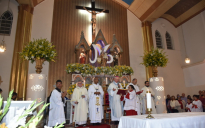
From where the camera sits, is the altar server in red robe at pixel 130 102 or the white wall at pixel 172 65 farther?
A: the white wall at pixel 172 65

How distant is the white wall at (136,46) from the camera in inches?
453

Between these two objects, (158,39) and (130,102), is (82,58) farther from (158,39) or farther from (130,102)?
(158,39)

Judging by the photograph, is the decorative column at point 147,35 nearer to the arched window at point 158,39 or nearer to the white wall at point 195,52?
the arched window at point 158,39

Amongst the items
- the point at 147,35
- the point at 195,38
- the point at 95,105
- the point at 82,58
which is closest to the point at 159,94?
the point at 95,105

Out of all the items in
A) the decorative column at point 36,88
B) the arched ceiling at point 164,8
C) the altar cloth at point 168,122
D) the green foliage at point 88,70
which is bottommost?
the altar cloth at point 168,122

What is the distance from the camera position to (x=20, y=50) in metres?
9.12

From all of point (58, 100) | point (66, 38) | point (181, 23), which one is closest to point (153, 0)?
point (181, 23)

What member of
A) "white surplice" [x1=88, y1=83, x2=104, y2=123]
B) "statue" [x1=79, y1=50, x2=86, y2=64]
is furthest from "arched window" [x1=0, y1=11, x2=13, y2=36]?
"white surplice" [x1=88, y1=83, x2=104, y2=123]

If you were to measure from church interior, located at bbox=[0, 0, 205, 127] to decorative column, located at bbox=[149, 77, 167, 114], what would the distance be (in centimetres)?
226

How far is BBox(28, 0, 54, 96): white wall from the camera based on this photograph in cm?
1014

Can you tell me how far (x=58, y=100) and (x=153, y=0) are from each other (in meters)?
9.15

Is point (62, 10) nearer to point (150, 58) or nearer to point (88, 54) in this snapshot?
point (88, 54)

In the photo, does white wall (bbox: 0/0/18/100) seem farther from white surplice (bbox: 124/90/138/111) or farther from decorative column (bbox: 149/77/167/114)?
decorative column (bbox: 149/77/167/114)

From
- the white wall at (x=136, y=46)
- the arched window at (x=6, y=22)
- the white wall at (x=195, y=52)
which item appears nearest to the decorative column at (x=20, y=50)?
the arched window at (x=6, y=22)
